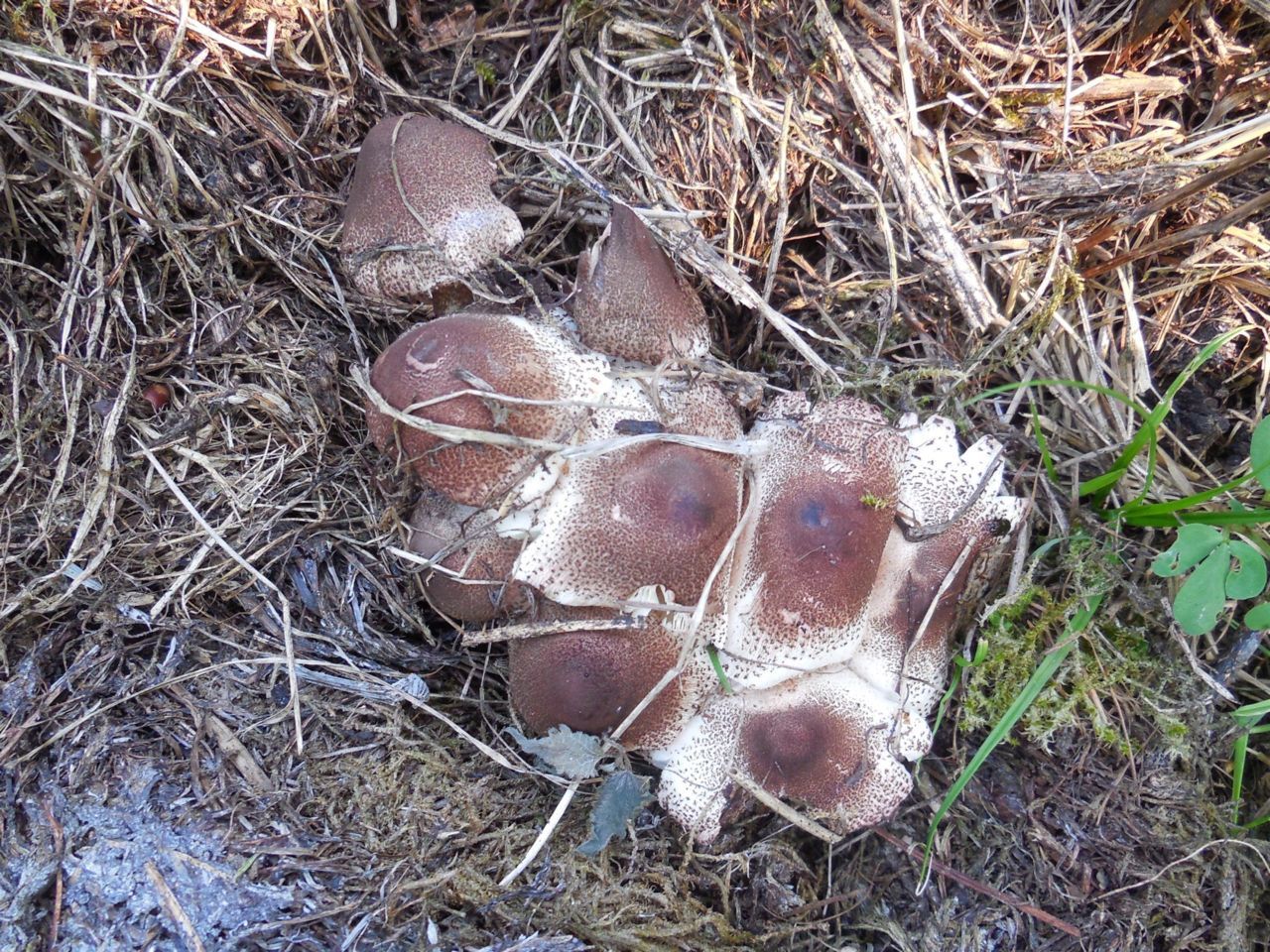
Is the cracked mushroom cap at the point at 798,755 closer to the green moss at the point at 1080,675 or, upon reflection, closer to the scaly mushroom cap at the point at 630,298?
the green moss at the point at 1080,675

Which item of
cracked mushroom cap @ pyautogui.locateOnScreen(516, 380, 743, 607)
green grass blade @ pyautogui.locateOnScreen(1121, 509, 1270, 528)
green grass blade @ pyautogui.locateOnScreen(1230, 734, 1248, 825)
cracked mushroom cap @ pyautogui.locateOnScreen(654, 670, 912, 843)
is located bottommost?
cracked mushroom cap @ pyautogui.locateOnScreen(654, 670, 912, 843)

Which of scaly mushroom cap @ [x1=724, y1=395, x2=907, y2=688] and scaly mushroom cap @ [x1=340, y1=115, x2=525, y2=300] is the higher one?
scaly mushroom cap @ [x1=340, y1=115, x2=525, y2=300]

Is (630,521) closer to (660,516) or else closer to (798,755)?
(660,516)

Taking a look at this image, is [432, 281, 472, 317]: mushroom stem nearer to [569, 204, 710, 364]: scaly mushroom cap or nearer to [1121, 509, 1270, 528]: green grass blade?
[569, 204, 710, 364]: scaly mushroom cap

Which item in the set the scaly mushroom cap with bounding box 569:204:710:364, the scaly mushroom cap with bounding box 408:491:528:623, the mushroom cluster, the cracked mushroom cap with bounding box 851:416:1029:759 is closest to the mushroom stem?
the mushroom cluster

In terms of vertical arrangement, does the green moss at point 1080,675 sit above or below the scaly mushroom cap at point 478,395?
below

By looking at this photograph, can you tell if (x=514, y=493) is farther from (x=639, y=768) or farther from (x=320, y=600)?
(x=639, y=768)

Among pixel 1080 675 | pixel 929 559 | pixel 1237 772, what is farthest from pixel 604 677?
pixel 1237 772

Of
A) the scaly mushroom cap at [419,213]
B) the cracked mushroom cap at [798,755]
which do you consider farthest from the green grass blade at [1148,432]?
the scaly mushroom cap at [419,213]
